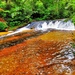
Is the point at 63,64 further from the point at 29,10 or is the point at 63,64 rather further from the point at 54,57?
the point at 29,10

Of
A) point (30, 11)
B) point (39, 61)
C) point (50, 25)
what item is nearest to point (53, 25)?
point (50, 25)

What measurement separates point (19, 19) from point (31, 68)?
17872 millimetres

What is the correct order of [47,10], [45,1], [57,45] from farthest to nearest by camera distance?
1. [45,1]
2. [47,10]
3. [57,45]

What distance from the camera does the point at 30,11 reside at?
2688 cm

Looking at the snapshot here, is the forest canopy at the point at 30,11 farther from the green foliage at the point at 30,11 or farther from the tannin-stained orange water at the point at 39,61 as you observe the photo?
the tannin-stained orange water at the point at 39,61

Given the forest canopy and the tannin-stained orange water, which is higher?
the tannin-stained orange water

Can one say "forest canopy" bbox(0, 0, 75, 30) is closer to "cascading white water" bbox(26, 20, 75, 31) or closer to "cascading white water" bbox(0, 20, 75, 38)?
"cascading white water" bbox(0, 20, 75, 38)

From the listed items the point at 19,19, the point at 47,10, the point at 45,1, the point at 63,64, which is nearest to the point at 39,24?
the point at 19,19

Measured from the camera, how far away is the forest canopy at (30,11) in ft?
82.7

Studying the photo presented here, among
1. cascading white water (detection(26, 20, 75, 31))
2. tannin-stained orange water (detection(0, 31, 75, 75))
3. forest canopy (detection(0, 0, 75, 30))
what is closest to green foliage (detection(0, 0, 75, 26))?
forest canopy (detection(0, 0, 75, 30))

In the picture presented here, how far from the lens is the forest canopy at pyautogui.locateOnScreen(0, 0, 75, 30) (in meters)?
25.2

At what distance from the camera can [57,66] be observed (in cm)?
818

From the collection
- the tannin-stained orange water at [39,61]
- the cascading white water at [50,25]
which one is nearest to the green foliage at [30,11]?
the cascading white water at [50,25]

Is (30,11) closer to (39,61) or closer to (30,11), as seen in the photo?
(30,11)
